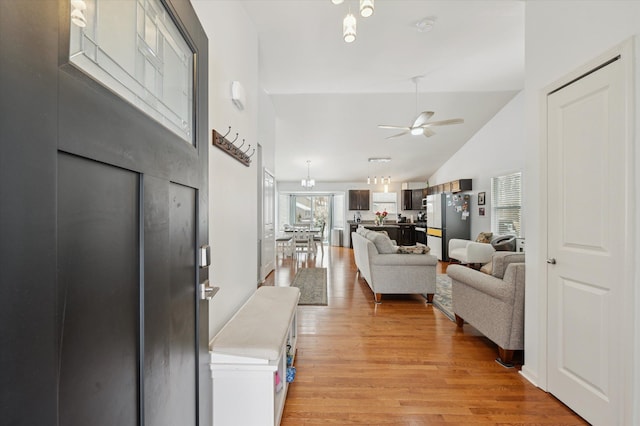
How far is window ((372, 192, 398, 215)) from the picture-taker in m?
9.99

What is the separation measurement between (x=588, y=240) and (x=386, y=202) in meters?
8.39

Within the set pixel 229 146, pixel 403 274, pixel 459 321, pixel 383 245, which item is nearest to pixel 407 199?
pixel 383 245

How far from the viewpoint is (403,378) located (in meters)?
2.05

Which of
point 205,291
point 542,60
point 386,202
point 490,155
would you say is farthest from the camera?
point 386,202

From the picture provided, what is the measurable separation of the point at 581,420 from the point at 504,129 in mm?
5179

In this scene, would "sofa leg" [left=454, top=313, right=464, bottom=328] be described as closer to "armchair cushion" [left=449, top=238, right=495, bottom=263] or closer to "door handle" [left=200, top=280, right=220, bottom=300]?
"door handle" [left=200, top=280, right=220, bottom=300]

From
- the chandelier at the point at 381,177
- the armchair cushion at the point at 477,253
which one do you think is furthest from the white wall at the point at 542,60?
the chandelier at the point at 381,177

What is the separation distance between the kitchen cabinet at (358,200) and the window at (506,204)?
4367 mm

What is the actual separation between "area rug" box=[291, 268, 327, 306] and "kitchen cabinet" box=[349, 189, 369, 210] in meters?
4.34

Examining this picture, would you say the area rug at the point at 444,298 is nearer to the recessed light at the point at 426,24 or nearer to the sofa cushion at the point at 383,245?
the sofa cushion at the point at 383,245

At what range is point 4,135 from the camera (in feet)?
1.21

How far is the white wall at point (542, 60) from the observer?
5.28ft

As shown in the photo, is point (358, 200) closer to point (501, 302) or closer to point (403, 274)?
point (403, 274)

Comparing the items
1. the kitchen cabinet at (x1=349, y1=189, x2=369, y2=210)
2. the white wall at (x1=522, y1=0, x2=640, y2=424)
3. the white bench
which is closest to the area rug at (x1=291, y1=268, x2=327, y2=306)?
the white wall at (x1=522, y1=0, x2=640, y2=424)
